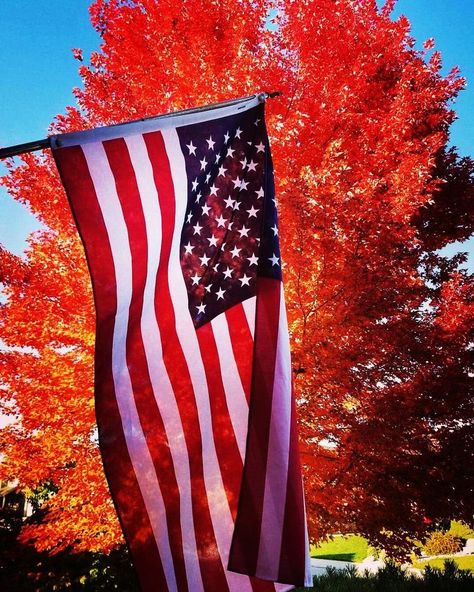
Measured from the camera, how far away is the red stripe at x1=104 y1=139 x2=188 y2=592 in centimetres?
286

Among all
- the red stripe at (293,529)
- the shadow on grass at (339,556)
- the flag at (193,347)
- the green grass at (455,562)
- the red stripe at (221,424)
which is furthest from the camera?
the shadow on grass at (339,556)

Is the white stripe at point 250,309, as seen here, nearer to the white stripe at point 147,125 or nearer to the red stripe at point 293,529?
the red stripe at point 293,529

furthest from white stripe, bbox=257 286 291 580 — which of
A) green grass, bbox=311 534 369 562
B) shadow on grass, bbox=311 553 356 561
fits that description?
shadow on grass, bbox=311 553 356 561

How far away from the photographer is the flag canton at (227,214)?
3.36 metres

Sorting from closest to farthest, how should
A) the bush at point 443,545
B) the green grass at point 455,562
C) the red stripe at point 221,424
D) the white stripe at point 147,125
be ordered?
the red stripe at point 221,424
the white stripe at point 147,125
the green grass at point 455,562
the bush at point 443,545

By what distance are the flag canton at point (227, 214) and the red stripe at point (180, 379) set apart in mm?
157

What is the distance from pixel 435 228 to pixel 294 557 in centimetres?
1137

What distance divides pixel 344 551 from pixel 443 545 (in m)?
4.79

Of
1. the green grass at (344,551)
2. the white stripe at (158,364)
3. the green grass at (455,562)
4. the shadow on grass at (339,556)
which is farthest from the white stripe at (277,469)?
the shadow on grass at (339,556)

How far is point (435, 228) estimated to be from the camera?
12.2 metres

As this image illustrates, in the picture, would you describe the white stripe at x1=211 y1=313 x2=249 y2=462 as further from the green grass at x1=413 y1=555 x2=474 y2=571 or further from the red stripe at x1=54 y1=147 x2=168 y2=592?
the green grass at x1=413 y1=555 x2=474 y2=571

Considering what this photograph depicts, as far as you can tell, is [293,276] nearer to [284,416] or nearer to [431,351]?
[431,351]

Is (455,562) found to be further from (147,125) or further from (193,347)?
(147,125)

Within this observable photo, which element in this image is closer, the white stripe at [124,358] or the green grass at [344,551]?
the white stripe at [124,358]
